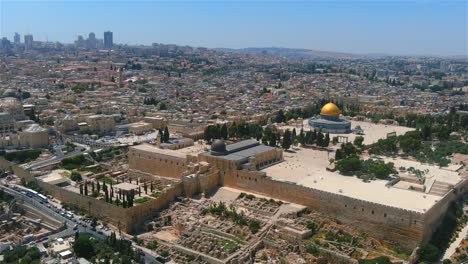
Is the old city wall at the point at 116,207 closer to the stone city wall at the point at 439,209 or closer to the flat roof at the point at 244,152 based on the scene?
the flat roof at the point at 244,152

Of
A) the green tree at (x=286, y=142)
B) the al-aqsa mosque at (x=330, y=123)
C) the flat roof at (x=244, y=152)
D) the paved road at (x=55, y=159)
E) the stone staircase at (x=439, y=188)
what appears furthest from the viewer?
the al-aqsa mosque at (x=330, y=123)

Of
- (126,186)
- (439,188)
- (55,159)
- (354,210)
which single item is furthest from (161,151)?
(439,188)

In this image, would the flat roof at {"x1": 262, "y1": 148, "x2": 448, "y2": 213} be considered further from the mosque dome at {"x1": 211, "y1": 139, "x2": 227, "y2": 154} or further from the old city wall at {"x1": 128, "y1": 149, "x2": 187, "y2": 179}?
the old city wall at {"x1": 128, "y1": 149, "x2": 187, "y2": 179}

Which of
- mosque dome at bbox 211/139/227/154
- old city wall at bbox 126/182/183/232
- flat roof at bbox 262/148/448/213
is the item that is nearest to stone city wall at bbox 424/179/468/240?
flat roof at bbox 262/148/448/213

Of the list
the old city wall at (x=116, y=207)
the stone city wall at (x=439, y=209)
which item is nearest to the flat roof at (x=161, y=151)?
the old city wall at (x=116, y=207)

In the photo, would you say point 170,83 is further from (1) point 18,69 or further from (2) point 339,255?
(2) point 339,255

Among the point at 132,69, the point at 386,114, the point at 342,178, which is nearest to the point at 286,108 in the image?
the point at 386,114

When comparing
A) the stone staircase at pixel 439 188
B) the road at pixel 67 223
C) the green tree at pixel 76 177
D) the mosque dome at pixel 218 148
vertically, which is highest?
the mosque dome at pixel 218 148
